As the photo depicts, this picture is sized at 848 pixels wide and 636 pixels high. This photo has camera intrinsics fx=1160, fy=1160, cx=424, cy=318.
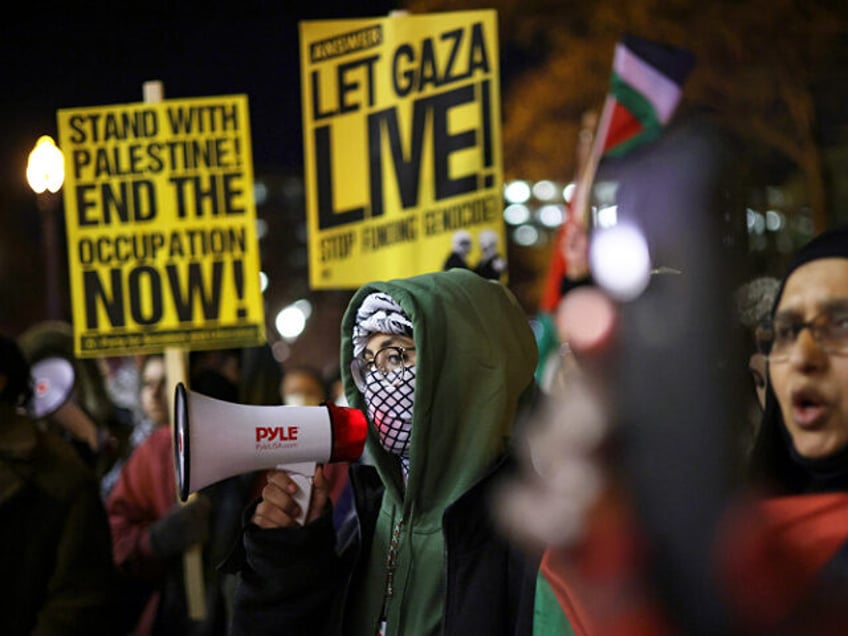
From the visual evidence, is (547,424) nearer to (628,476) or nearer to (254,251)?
(628,476)

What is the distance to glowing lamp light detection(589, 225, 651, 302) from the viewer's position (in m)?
0.52

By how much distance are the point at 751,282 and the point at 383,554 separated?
1.71 meters

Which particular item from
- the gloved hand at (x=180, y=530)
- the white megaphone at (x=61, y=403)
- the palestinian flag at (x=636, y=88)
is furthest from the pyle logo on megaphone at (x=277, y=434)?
the white megaphone at (x=61, y=403)

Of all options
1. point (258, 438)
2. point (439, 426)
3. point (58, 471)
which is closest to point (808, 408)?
point (439, 426)

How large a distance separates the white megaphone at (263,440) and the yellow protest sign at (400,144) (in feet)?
7.49

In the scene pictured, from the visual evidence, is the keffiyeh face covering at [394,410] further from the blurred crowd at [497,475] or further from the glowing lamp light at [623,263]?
the glowing lamp light at [623,263]

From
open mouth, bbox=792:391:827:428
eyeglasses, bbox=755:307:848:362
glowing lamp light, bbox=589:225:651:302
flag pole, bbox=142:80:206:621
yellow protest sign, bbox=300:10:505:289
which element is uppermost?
yellow protest sign, bbox=300:10:505:289

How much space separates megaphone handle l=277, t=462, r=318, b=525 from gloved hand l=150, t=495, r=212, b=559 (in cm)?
213

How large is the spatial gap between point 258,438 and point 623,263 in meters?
1.78

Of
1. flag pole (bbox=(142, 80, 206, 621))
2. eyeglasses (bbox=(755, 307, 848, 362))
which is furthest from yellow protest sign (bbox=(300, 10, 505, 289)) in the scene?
eyeglasses (bbox=(755, 307, 848, 362))

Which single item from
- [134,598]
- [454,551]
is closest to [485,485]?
[454,551]

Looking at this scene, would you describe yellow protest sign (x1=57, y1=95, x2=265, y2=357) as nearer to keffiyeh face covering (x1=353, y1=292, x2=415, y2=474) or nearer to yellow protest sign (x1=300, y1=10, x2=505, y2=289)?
yellow protest sign (x1=300, y1=10, x2=505, y2=289)

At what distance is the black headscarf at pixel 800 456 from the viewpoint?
3.10 feet

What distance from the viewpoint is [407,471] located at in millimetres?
2279
